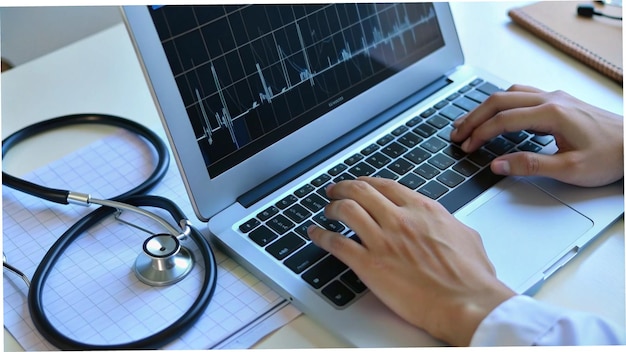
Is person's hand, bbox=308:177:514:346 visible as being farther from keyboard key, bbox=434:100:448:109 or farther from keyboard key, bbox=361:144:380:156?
keyboard key, bbox=434:100:448:109

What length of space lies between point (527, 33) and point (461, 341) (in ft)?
2.48

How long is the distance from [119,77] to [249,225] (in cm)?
49

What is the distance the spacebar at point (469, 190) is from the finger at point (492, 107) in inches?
2.7

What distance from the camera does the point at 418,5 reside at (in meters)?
1.08

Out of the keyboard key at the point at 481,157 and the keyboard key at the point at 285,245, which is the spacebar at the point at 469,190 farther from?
the keyboard key at the point at 285,245

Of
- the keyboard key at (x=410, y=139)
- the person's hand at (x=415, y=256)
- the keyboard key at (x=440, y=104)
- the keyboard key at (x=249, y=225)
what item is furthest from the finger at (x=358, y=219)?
the keyboard key at (x=440, y=104)

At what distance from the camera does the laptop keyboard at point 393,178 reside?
0.81m

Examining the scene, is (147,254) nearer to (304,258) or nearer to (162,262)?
(162,262)

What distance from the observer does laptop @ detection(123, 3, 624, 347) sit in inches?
31.5

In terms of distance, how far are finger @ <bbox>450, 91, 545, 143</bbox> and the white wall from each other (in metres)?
0.93

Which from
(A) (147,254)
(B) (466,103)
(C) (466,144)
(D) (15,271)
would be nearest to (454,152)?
(C) (466,144)

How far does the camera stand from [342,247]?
78 centimetres

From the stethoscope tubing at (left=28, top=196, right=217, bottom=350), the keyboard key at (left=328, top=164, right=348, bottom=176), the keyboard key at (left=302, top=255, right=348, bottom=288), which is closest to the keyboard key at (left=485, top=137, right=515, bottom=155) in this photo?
the keyboard key at (left=328, top=164, right=348, bottom=176)

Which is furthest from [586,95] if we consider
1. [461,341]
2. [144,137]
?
[144,137]
